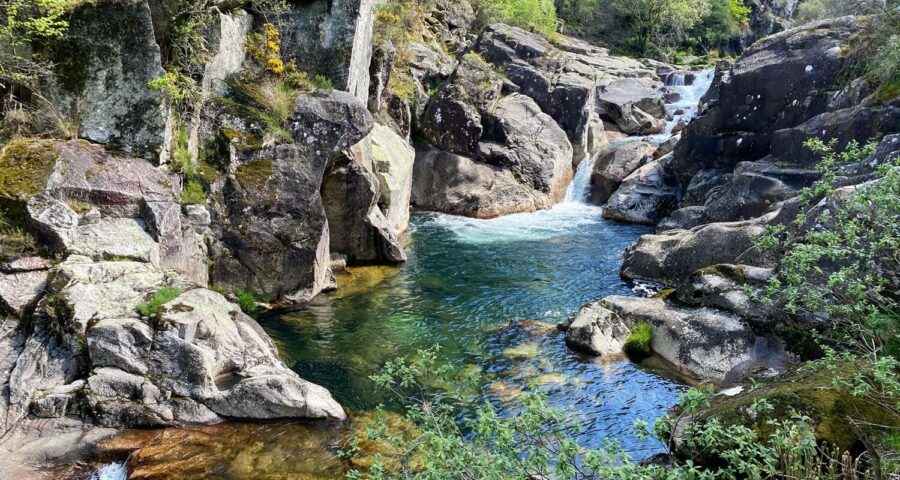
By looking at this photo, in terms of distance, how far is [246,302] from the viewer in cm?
1315

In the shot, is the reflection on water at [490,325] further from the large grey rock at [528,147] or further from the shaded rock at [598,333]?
the large grey rock at [528,147]

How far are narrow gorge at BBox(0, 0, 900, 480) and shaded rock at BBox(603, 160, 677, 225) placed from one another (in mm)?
102

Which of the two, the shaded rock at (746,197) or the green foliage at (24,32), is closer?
the green foliage at (24,32)

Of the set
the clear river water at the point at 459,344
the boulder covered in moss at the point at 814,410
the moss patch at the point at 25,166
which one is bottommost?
the clear river water at the point at 459,344

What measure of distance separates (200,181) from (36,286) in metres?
4.55

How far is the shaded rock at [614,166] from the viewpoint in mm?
26438

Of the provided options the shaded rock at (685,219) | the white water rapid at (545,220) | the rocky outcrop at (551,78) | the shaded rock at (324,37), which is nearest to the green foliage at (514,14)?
the rocky outcrop at (551,78)

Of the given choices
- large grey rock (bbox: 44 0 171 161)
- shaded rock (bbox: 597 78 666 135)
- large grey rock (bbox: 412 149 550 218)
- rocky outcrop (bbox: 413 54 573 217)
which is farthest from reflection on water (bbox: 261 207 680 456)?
shaded rock (bbox: 597 78 666 135)

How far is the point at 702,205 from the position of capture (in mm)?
20672

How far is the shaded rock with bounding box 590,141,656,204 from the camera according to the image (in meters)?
26.4

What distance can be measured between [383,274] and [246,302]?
466cm

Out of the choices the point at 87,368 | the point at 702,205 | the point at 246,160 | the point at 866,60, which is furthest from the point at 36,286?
the point at 866,60

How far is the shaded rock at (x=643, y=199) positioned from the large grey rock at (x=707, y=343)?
1197 centimetres

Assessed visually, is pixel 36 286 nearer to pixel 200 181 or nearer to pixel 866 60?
pixel 200 181
